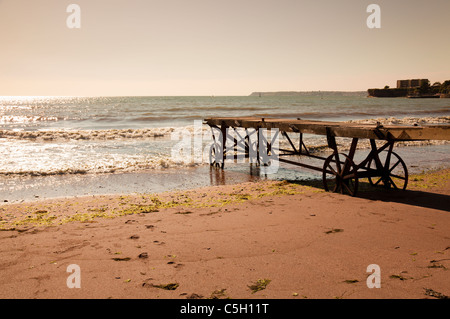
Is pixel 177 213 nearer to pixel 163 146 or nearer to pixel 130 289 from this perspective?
pixel 130 289

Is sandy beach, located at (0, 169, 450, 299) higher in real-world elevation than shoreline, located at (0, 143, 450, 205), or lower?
lower

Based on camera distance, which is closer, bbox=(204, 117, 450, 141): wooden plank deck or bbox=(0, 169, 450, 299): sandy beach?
bbox=(0, 169, 450, 299): sandy beach

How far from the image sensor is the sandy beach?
377cm

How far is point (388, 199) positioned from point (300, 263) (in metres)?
4.23

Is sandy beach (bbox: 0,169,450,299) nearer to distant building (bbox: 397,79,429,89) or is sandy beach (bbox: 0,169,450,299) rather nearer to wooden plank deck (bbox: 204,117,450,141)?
wooden plank deck (bbox: 204,117,450,141)

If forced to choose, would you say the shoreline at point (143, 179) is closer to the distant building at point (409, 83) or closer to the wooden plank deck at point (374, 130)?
the wooden plank deck at point (374, 130)

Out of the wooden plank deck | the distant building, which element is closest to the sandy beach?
the wooden plank deck

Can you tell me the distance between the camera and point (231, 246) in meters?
4.95

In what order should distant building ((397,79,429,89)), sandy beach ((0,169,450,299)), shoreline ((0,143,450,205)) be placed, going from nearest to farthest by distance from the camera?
1. sandy beach ((0,169,450,299))
2. shoreline ((0,143,450,205))
3. distant building ((397,79,429,89))

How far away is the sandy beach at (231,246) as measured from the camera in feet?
12.4

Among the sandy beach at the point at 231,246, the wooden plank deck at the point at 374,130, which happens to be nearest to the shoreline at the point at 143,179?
the sandy beach at the point at 231,246

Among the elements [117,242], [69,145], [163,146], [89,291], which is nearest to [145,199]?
[117,242]

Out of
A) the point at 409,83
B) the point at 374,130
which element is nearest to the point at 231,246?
the point at 374,130

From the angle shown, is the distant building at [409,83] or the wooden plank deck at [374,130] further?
the distant building at [409,83]
